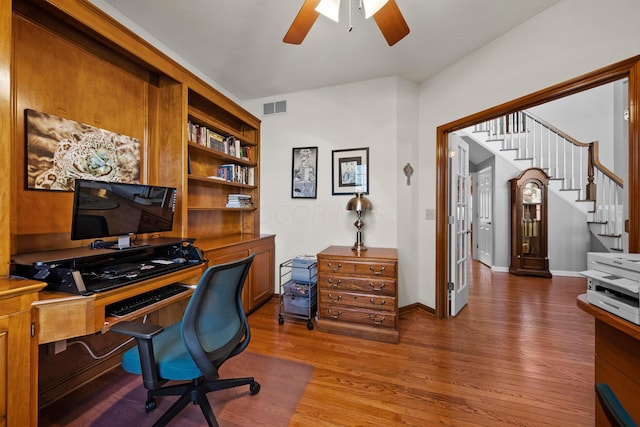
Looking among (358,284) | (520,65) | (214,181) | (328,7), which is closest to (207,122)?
(214,181)

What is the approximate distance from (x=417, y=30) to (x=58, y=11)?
2526 mm

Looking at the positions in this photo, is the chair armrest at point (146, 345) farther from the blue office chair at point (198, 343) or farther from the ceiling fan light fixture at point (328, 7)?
the ceiling fan light fixture at point (328, 7)

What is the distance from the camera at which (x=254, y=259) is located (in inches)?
113

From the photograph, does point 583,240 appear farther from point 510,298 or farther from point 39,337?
point 39,337

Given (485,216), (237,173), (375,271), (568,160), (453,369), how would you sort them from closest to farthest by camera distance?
(453,369), (375,271), (237,173), (568,160), (485,216)

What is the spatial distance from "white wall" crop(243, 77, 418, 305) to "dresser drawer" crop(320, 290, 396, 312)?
2.11 feet

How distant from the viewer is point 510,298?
3352 millimetres

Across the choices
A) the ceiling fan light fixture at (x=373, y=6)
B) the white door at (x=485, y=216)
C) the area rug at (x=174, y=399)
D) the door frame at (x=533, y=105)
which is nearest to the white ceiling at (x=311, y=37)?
the ceiling fan light fixture at (x=373, y=6)

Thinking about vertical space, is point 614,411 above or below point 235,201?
below

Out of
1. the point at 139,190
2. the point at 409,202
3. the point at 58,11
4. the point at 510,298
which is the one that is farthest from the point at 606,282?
the point at 58,11

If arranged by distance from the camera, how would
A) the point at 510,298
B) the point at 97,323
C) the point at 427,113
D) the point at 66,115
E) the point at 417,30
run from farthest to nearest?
the point at 510,298, the point at 427,113, the point at 417,30, the point at 66,115, the point at 97,323

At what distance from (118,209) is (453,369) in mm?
2715

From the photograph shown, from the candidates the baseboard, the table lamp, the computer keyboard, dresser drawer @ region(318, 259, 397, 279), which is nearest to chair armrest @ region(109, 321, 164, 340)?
the computer keyboard

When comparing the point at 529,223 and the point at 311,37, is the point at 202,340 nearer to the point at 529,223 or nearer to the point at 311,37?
the point at 311,37
